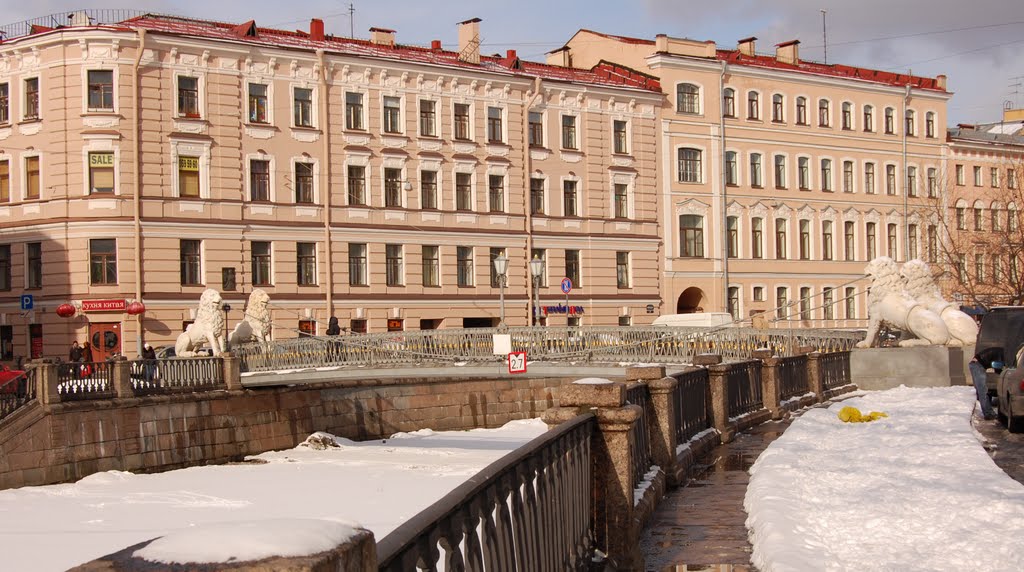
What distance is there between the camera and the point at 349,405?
1363 inches

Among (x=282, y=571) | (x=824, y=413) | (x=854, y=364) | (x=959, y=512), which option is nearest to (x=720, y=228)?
(x=854, y=364)

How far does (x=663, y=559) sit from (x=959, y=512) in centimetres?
199

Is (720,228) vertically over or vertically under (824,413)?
over

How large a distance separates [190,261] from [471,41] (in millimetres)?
13722

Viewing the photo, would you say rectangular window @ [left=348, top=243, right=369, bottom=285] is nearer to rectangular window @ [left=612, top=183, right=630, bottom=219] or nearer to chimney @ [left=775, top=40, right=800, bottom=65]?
rectangular window @ [left=612, top=183, right=630, bottom=219]

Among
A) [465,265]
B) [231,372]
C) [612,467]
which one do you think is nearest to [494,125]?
[465,265]

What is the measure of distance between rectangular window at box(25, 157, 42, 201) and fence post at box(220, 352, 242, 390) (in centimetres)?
1040

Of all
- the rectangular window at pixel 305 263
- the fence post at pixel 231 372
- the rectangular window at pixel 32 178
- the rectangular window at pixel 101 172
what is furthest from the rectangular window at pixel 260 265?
the fence post at pixel 231 372

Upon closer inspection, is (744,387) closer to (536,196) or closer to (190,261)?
(190,261)

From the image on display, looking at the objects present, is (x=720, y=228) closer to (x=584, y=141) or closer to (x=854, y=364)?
(x=584, y=141)

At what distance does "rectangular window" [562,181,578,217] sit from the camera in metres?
46.2

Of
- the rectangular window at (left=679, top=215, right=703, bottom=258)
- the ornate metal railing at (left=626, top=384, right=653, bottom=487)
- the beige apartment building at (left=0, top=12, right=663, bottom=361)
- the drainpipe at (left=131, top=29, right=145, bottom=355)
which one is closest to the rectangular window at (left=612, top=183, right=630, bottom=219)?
the beige apartment building at (left=0, top=12, right=663, bottom=361)

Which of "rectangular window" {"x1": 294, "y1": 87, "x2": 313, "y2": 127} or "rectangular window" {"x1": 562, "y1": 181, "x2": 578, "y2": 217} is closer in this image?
"rectangular window" {"x1": 294, "y1": 87, "x2": 313, "y2": 127}

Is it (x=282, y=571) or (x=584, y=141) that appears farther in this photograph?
(x=584, y=141)
